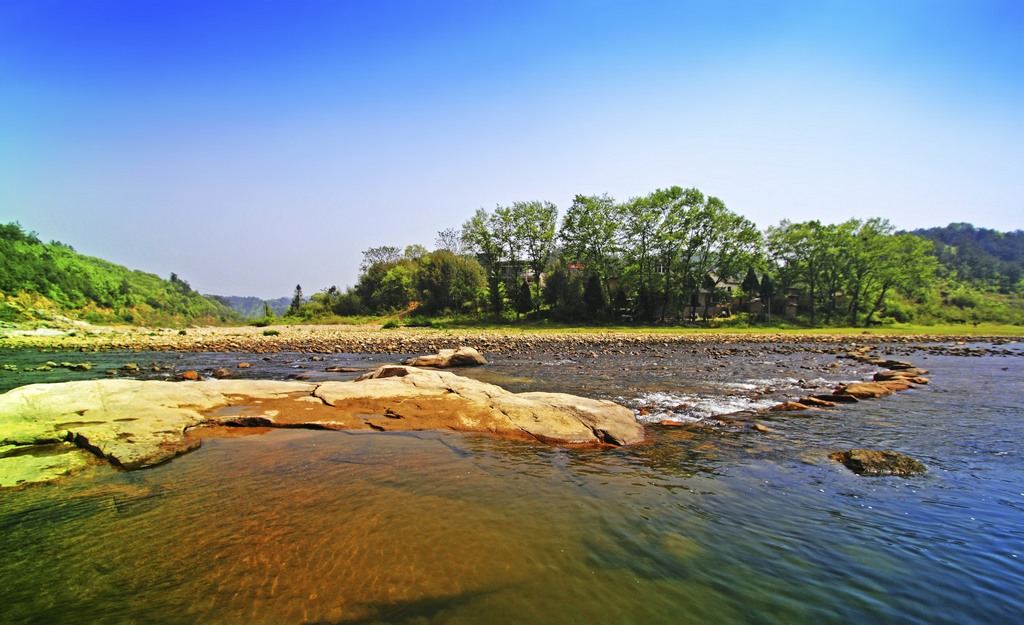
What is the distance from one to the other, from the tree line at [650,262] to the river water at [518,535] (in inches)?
2091

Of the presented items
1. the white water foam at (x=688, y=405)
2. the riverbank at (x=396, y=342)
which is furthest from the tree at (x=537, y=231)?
the white water foam at (x=688, y=405)

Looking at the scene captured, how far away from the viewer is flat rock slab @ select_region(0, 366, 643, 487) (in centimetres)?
695

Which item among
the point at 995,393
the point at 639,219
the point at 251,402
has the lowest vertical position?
the point at 995,393

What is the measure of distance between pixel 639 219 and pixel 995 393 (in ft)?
157

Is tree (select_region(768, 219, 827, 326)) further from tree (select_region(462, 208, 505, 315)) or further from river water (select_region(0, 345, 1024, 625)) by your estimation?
river water (select_region(0, 345, 1024, 625))

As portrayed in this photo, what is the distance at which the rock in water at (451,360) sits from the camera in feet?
68.9

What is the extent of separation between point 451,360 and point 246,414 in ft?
42.6

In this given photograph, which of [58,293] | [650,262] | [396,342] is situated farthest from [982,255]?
[58,293]

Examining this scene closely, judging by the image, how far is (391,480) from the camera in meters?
6.07

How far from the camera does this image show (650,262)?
60875 millimetres

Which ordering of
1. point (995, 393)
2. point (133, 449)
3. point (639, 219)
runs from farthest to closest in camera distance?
point (639, 219) < point (995, 393) < point (133, 449)

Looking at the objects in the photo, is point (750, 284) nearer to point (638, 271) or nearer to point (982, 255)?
point (638, 271)

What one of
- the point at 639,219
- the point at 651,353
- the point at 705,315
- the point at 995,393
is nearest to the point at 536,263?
the point at 639,219

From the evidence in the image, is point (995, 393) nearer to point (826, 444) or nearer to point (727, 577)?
point (826, 444)
